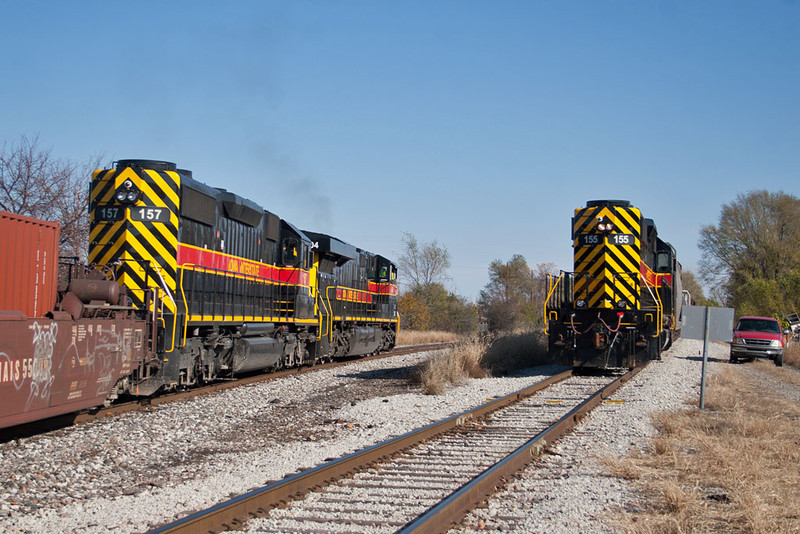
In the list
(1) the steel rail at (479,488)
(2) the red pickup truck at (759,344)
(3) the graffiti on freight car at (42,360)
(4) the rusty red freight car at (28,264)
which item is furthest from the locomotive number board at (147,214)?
(2) the red pickup truck at (759,344)

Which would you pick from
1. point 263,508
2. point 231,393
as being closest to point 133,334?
point 231,393

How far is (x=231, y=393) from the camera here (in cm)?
1246

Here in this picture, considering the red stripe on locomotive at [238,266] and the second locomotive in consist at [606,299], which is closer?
the red stripe on locomotive at [238,266]

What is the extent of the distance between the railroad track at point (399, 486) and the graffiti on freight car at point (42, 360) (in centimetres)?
313

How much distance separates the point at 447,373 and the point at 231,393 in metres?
4.57

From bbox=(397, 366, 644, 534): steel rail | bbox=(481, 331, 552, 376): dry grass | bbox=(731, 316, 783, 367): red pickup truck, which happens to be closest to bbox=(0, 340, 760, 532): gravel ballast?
bbox=(397, 366, 644, 534): steel rail

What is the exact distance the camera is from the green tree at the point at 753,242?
48719 millimetres

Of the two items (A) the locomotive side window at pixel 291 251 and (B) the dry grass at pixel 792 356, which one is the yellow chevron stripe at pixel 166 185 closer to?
(A) the locomotive side window at pixel 291 251

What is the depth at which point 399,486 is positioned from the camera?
5891 millimetres

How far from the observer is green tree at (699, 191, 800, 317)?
1918 inches

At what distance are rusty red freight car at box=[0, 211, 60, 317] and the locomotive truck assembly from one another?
0.05 feet

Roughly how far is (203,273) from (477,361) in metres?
7.42

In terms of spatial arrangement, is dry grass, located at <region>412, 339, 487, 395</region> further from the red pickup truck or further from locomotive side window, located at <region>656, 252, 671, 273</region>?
the red pickup truck

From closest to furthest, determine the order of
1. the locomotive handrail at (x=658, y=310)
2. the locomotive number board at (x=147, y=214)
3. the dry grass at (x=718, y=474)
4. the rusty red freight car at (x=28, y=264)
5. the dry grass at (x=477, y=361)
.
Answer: the dry grass at (x=718, y=474), the rusty red freight car at (x=28, y=264), the locomotive number board at (x=147, y=214), the dry grass at (x=477, y=361), the locomotive handrail at (x=658, y=310)
